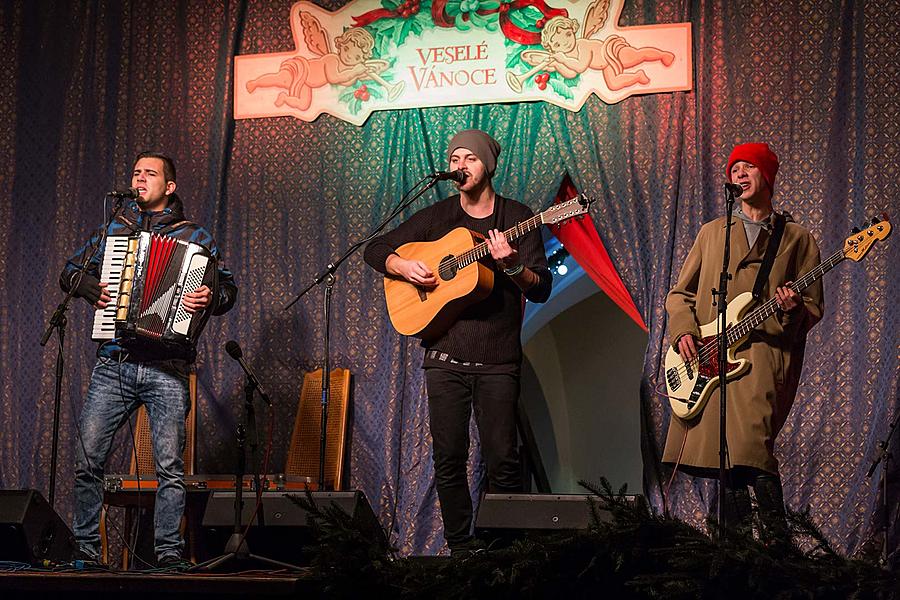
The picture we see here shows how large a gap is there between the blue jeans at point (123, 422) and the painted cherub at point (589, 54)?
280cm

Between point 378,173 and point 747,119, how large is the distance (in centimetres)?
206

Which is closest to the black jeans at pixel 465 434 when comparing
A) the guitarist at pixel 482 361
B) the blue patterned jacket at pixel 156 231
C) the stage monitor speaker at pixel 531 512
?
the guitarist at pixel 482 361

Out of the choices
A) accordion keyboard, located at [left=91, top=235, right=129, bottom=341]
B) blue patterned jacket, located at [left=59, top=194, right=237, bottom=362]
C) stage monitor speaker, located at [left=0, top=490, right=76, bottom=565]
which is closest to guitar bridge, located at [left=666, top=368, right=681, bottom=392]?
blue patterned jacket, located at [left=59, top=194, right=237, bottom=362]

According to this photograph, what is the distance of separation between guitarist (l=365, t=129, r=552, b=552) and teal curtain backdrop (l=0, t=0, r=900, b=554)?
156cm

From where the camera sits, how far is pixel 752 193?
175 inches

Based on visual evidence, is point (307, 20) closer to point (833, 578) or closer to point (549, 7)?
point (549, 7)

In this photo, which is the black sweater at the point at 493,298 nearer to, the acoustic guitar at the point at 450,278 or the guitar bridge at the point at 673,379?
the acoustic guitar at the point at 450,278

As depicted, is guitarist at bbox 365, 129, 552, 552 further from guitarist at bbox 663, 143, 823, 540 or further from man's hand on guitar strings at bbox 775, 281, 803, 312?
man's hand on guitar strings at bbox 775, 281, 803, 312

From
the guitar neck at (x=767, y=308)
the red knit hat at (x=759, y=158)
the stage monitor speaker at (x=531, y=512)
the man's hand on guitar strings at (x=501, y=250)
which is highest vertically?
the red knit hat at (x=759, y=158)

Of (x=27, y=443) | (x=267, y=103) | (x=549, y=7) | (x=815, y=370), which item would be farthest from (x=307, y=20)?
(x=815, y=370)

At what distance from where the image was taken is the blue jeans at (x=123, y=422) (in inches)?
168

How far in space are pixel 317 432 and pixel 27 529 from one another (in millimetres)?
2354

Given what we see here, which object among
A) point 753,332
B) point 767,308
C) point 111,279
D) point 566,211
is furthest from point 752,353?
point 111,279

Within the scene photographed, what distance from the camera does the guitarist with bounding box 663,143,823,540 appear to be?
416 cm
